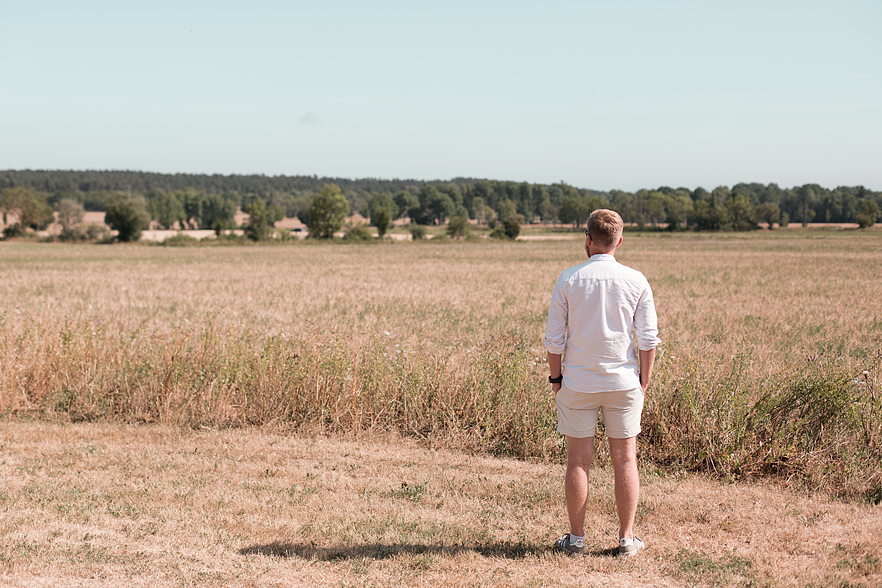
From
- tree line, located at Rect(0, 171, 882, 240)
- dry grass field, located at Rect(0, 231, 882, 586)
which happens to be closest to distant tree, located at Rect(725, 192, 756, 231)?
tree line, located at Rect(0, 171, 882, 240)

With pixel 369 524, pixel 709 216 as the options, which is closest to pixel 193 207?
pixel 709 216

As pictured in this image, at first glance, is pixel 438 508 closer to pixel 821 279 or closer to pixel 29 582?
pixel 29 582

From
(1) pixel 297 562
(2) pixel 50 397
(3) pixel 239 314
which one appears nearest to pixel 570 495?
(1) pixel 297 562

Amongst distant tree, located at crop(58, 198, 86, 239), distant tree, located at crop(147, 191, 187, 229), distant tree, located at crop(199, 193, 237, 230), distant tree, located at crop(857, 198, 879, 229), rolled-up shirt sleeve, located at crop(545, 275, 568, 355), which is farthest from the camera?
distant tree, located at crop(199, 193, 237, 230)

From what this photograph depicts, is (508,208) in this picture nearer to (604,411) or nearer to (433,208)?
(433,208)

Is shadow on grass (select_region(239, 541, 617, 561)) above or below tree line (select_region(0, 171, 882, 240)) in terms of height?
below

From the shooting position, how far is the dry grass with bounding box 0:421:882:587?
413 cm

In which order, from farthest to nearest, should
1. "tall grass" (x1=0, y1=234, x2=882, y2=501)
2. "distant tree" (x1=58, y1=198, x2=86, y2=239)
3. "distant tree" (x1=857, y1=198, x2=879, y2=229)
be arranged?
1. "distant tree" (x1=857, y1=198, x2=879, y2=229)
2. "distant tree" (x1=58, y1=198, x2=86, y2=239)
3. "tall grass" (x1=0, y1=234, x2=882, y2=501)

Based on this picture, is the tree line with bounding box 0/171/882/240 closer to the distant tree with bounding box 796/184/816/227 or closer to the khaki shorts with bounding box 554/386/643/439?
the distant tree with bounding box 796/184/816/227

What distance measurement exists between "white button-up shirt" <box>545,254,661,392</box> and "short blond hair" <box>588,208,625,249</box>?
0.10 metres

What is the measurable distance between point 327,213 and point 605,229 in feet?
337

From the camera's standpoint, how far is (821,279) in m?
29.9

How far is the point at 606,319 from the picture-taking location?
4027 millimetres

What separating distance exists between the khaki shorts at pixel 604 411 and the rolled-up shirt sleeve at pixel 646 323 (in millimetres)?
332
